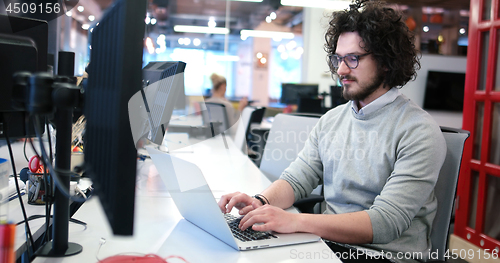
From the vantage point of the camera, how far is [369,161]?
1.23m

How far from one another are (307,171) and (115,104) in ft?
3.48

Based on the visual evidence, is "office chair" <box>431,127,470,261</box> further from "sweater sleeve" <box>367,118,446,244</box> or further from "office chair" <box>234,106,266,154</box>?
"office chair" <box>234,106,266,154</box>

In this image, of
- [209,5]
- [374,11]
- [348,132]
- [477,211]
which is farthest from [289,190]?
[209,5]

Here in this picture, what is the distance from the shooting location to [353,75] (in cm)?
133

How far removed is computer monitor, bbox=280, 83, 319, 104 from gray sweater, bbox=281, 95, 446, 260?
4.31m

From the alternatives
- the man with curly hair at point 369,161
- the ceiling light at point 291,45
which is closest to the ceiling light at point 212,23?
the ceiling light at point 291,45

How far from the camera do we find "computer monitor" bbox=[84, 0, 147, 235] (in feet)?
1.55

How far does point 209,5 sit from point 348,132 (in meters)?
8.16

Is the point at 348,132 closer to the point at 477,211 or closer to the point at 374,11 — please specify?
the point at 374,11

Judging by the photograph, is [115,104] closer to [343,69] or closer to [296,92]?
[343,69]

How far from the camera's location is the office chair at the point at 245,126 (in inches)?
111

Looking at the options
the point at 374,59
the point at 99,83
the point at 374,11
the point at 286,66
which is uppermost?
the point at 286,66

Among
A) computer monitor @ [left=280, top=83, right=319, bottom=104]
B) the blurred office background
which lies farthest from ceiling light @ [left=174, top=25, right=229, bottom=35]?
computer monitor @ [left=280, top=83, right=319, bottom=104]

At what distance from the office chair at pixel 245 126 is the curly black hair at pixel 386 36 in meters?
1.50
